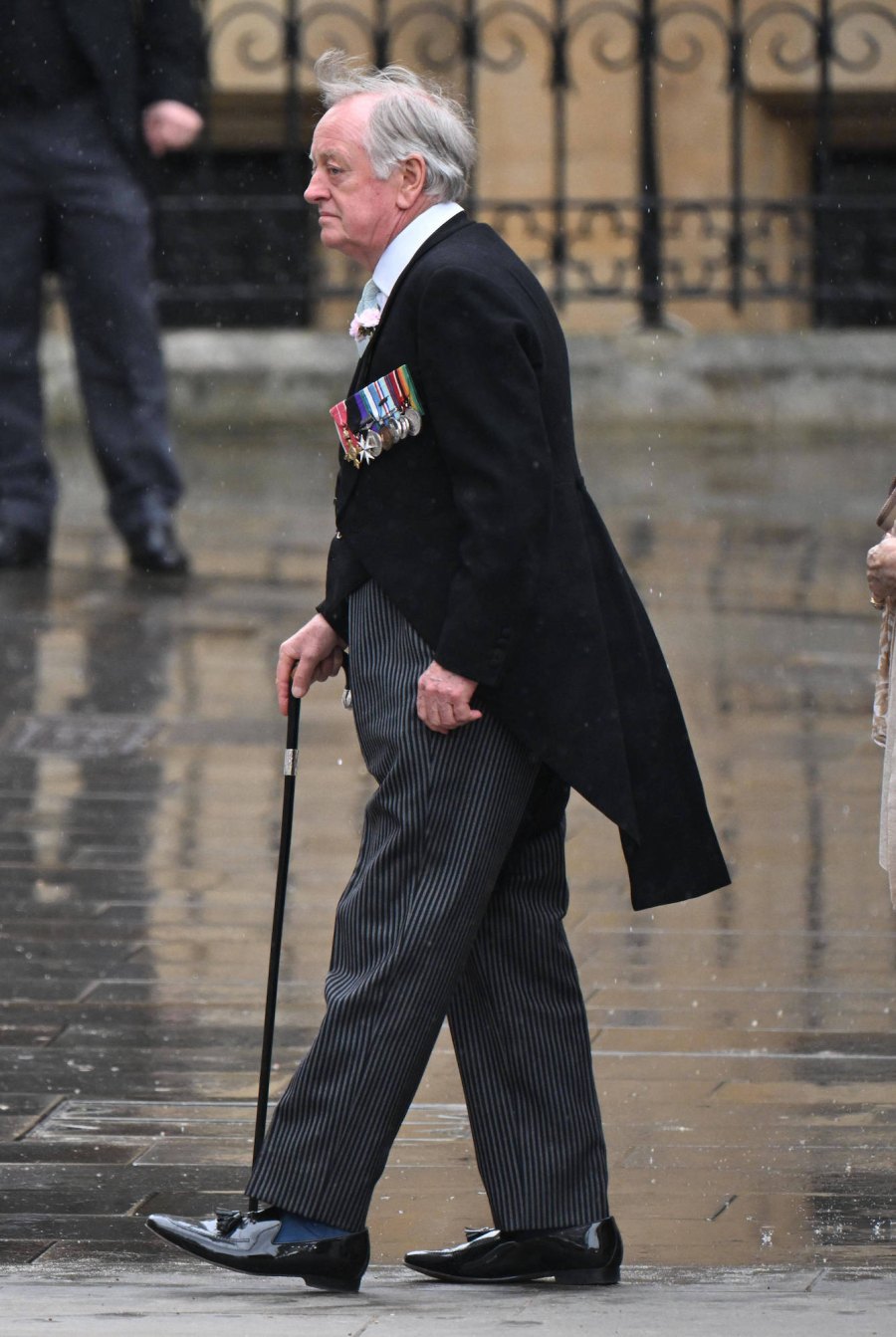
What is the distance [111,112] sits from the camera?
9766mm

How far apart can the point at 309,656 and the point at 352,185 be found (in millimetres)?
671

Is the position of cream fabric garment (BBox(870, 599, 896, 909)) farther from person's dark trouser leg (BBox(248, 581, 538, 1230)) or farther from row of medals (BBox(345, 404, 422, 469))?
row of medals (BBox(345, 404, 422, 469))

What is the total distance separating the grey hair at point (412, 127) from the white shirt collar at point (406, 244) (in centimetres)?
3

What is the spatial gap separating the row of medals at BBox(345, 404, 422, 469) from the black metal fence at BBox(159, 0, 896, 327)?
9710 mm

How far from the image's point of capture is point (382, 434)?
148 inches

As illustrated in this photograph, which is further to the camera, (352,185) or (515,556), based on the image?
(352,185)

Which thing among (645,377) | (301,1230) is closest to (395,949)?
(301,1230)

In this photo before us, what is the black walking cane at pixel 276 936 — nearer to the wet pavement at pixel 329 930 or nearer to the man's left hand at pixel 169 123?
the wet pavement at pixel 329 930

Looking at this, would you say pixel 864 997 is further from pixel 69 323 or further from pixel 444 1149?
pixel 69 323

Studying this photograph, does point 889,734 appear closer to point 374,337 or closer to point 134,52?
point 374,337

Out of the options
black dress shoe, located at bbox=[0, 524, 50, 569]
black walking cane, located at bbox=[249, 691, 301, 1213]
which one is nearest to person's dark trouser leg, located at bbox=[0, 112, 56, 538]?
black dress shoe, located at bbox=[0, 524, 50, 569]

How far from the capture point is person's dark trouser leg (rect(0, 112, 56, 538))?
9.80 meters

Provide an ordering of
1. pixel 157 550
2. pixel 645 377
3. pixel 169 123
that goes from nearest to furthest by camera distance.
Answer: pixel 169 123
pixel 157 550
pixel 645 377

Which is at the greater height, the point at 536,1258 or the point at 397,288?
the point at 397,288
